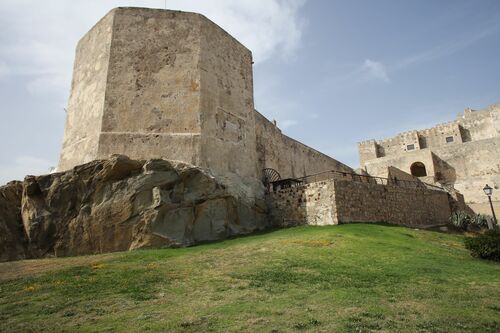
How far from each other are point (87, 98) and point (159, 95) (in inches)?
127

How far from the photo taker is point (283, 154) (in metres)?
20.8

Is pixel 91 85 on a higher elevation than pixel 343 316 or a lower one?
higher

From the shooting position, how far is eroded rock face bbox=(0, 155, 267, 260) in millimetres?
11742

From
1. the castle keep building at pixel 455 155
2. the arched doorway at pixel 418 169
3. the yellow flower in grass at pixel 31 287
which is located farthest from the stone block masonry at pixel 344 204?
the arched doorway at pixel 418 169

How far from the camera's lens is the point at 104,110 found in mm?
14000

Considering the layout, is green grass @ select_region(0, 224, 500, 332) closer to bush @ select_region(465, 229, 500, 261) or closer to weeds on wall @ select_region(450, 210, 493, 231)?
bush @ select_region(465, 229, 500, 261)

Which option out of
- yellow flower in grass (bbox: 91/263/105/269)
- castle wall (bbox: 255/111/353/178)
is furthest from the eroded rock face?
castle wall (bbox: 255/111/353/178)

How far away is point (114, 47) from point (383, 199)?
13.1 meters

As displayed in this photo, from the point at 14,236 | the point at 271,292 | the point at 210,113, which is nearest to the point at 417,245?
the point at 271,292

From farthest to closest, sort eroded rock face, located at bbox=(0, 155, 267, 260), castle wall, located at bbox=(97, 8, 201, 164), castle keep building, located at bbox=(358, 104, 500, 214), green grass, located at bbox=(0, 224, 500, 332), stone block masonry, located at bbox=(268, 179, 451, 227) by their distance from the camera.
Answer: castle keep building, located at bbox=(358, 104, 500, 214), stone block masonry, located at bbox=(268, 179, 451, 227), castle wall, located at bbox=(97, 8, 201, 164), eroded rock face, located at bbox=(0, 155, 267, 260), green grass, located at bbox=(0, 224, 500, 332)

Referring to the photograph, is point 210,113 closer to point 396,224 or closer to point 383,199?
point 383,199

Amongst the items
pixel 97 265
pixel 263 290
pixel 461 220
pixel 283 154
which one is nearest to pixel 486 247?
pixel 263 290

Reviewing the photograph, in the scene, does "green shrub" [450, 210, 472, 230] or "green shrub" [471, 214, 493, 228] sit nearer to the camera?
"green shrub" [471, 214, 493, 228]

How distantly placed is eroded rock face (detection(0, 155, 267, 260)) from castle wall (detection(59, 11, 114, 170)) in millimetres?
1907
